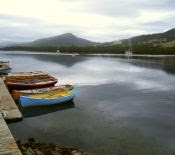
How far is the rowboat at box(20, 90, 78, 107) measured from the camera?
25922 millimetres

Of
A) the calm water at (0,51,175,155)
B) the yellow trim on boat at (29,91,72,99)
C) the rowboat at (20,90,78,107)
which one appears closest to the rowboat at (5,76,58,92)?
the calm water at (0,51,175,155)

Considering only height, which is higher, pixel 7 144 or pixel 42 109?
pixel 7 144

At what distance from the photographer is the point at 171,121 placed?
22719 millimetres

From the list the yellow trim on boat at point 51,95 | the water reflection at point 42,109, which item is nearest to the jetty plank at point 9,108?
the water reflection at point 42,109

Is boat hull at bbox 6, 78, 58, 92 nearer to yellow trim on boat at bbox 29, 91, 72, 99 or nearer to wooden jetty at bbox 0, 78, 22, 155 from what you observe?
wooden jetty at bbox 0, 78, 22, 155

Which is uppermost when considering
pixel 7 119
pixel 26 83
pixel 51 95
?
pixel 26 83

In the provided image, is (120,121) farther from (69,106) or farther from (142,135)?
(69,106)

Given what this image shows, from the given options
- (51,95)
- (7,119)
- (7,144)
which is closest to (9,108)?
(7,119)

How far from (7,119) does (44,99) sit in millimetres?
7043

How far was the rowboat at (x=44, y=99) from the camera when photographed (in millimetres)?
25922

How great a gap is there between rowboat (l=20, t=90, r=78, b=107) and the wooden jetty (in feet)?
5.44

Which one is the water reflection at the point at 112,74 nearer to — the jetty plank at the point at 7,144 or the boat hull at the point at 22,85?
the boat hull at the point at 22,85

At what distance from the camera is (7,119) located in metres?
19.4

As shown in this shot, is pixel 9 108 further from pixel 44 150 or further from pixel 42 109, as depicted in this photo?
pixel 44 150
